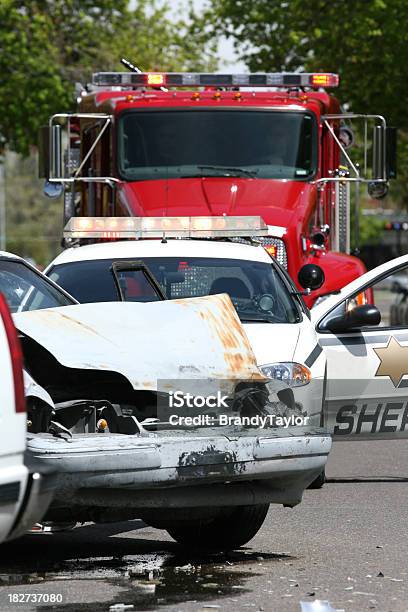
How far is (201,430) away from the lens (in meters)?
7.55

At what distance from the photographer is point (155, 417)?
791 centimetres

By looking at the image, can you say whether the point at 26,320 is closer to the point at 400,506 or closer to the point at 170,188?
the point at 400,506

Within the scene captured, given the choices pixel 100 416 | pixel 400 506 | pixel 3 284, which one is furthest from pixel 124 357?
pixel 400 506

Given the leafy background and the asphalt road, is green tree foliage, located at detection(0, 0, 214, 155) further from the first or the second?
the asphalt road

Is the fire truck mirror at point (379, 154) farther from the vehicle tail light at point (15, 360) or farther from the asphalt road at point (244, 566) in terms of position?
the vehicle tail light at point (15, 360)

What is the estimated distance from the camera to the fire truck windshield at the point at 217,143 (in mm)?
16359

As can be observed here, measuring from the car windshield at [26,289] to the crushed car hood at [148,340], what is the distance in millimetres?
1099

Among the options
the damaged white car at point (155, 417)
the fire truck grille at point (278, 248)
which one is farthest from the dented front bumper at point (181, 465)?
the fire truck grille at point (278, 248)

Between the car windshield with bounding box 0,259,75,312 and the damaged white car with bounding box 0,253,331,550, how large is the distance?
1159 millimetres

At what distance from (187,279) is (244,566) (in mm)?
3083

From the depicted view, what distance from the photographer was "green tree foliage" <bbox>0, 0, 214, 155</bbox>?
34.4m

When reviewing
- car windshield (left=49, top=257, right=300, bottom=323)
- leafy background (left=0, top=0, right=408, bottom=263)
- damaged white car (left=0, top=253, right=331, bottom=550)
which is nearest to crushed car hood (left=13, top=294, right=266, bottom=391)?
damaged white car (left=0, top=253, right=331, bottom=550)

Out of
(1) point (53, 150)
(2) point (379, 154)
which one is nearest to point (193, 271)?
(1) point (53, 150)

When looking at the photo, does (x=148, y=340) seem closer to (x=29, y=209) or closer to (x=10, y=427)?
(x=10, y=427)
